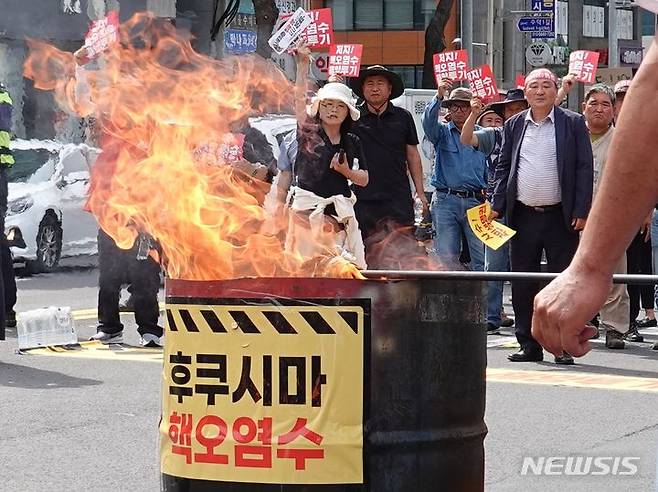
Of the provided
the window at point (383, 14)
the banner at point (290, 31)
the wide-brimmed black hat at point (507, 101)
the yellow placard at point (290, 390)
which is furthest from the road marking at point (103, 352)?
the window at point (383, 14)

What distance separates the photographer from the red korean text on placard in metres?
4.41

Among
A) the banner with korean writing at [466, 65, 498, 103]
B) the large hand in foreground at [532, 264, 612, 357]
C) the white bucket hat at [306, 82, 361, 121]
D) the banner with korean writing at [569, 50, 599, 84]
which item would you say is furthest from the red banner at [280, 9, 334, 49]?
the large hand in foreground at [532, 264, 612, 357]

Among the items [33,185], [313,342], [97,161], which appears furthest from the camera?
[33,185]

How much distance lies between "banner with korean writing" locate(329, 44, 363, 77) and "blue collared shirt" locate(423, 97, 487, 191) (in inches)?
241

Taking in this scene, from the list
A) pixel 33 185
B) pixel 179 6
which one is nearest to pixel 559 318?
pixel 33 185

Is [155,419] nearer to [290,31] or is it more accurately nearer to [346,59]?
[290,31]

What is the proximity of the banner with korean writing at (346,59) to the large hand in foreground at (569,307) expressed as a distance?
16.4 metres

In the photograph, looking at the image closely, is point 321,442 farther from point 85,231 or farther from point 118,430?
point 85,231

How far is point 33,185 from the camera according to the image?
1977 centimetres

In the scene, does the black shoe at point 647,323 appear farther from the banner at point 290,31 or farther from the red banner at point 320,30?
the red banner at point 320,30

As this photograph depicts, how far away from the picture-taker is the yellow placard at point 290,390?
14.4 feet

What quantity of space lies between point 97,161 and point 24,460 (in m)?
3.48

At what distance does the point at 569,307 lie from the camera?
2.84m

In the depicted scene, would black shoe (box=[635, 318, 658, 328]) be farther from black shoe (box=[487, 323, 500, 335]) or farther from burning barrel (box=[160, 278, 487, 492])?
burning barrel (box=[160, 278, 487, 492])
